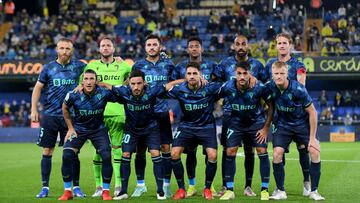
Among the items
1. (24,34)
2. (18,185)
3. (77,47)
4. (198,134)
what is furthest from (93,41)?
(198,134)

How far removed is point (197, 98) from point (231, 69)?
0.94m

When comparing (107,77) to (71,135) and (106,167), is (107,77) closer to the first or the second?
(71,135)

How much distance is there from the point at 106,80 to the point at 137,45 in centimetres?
2480

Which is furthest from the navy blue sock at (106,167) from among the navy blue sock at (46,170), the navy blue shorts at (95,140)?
the navy blue sock at (46,170)

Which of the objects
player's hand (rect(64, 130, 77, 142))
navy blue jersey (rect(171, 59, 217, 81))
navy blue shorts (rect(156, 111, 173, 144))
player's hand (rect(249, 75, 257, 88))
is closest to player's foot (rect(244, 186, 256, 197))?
navy blue shorts (rect(156, 111, 173, 144))

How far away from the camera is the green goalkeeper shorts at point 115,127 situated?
12336 millimetres

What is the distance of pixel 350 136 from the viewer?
108ft

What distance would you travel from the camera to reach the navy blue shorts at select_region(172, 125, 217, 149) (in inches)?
459

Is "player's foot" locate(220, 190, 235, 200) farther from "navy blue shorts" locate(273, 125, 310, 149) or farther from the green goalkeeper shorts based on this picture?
the green goalkeeper shorts

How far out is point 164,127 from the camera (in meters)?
12.1

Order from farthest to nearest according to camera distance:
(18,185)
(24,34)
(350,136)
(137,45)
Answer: (24,34) → (137,45) → (350,136) → (18,185)

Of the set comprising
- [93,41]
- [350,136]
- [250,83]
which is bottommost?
[350,136]

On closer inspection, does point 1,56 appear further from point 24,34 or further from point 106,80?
point 106,80

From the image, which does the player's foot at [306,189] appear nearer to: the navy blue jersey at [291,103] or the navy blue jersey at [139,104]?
the navy blue jersey at [291,103]
